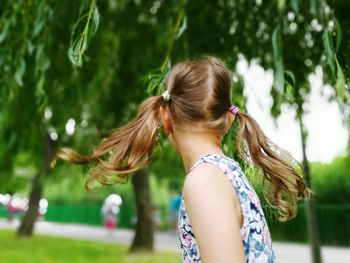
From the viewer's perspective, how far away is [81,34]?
2.35 m

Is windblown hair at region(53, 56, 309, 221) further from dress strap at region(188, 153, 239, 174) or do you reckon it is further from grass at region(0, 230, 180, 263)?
grass at region(0, 230, 180, 263)

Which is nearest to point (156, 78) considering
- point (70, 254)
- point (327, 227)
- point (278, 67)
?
point (278, 67)

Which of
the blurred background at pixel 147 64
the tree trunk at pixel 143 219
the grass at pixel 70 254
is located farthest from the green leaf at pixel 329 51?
the tree trunk at pixel 143 219

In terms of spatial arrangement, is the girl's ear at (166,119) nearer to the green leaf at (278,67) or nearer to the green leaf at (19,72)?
the green leaf at (278,67)

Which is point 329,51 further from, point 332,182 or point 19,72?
point 332,182

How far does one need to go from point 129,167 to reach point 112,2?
4.49 m

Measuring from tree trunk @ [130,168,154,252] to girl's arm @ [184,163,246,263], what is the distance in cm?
973

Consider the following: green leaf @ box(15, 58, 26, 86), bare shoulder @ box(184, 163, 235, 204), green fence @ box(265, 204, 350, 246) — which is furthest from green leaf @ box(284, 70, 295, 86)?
green fence @ box(265, 204, 350, 246)

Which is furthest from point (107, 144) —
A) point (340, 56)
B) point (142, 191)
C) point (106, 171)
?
point (142, 191)

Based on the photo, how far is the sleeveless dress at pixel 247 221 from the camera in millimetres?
1496

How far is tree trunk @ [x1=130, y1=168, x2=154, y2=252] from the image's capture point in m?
11.1

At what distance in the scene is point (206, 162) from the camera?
1.48 meters

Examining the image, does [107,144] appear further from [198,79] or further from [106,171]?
[198,79]

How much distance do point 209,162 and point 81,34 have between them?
106 cm
